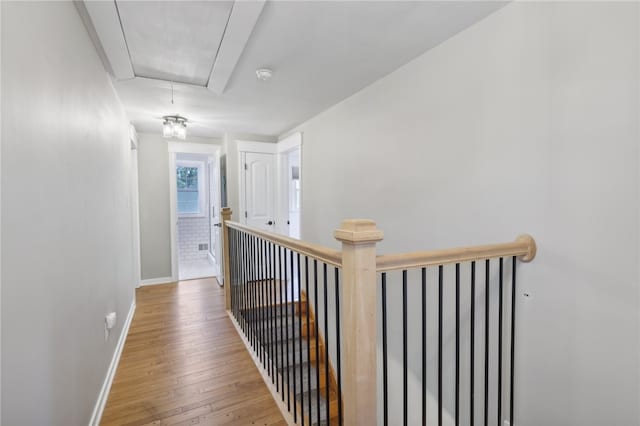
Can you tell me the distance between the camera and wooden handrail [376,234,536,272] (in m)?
1.08

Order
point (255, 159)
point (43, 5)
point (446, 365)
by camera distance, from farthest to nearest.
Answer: point (255, 159) → point (446, 365) → point (43, 5)

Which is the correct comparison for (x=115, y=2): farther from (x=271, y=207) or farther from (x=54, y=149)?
(x=271, y=207)

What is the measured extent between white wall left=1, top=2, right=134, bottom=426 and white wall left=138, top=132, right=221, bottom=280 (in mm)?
2346

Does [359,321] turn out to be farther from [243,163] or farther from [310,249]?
[243,163]

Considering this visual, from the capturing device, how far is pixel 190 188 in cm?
648

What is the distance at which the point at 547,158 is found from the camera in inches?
52.1

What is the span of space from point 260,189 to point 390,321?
2766 mm

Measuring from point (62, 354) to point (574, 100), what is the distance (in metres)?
2.38

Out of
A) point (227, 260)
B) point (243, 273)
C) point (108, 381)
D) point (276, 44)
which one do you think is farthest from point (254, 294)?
point (276, 44)

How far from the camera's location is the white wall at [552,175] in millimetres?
1123

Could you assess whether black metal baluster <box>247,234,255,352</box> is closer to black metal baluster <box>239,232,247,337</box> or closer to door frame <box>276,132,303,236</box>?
black metal baluster <box>239,232,247,337</box>

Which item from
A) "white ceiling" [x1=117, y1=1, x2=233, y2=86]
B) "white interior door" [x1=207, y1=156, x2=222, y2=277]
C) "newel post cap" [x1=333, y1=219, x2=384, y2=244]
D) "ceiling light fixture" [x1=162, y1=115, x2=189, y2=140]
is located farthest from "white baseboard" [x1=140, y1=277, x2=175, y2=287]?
"newel post cap" [x1=333, y1=219, x2=384, y2=244]

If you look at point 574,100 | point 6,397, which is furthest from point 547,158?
point 6,397

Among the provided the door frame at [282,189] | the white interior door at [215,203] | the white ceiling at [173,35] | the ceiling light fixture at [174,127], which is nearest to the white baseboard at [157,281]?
the white interior door at [215,203]
